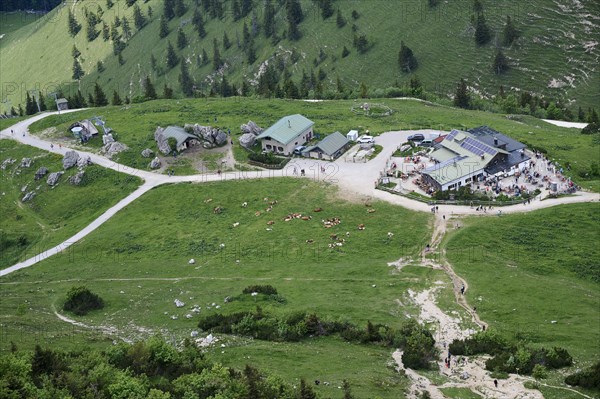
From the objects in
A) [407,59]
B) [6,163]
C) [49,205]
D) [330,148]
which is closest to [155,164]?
[49,205]

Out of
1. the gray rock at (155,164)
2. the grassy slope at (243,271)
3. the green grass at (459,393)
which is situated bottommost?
the green grass at (459,393)

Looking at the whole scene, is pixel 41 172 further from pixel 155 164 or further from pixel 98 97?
pixel 98 97

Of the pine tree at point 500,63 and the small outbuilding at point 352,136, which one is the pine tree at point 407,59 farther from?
the small outbuilding at point 352,136

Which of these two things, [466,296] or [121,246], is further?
[121,246]

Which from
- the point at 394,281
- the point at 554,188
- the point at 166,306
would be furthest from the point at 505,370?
the point at 554,188

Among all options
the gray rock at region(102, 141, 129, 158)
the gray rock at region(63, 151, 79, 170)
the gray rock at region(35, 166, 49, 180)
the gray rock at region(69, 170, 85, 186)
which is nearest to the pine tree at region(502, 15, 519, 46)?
the gray rock at region(102, 141, 129, 158)

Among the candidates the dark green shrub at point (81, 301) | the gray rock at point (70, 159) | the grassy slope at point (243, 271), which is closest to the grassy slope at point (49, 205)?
the gray rock at point (70, 159)

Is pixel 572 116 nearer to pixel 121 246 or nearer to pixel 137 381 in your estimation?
pixel 121 246
